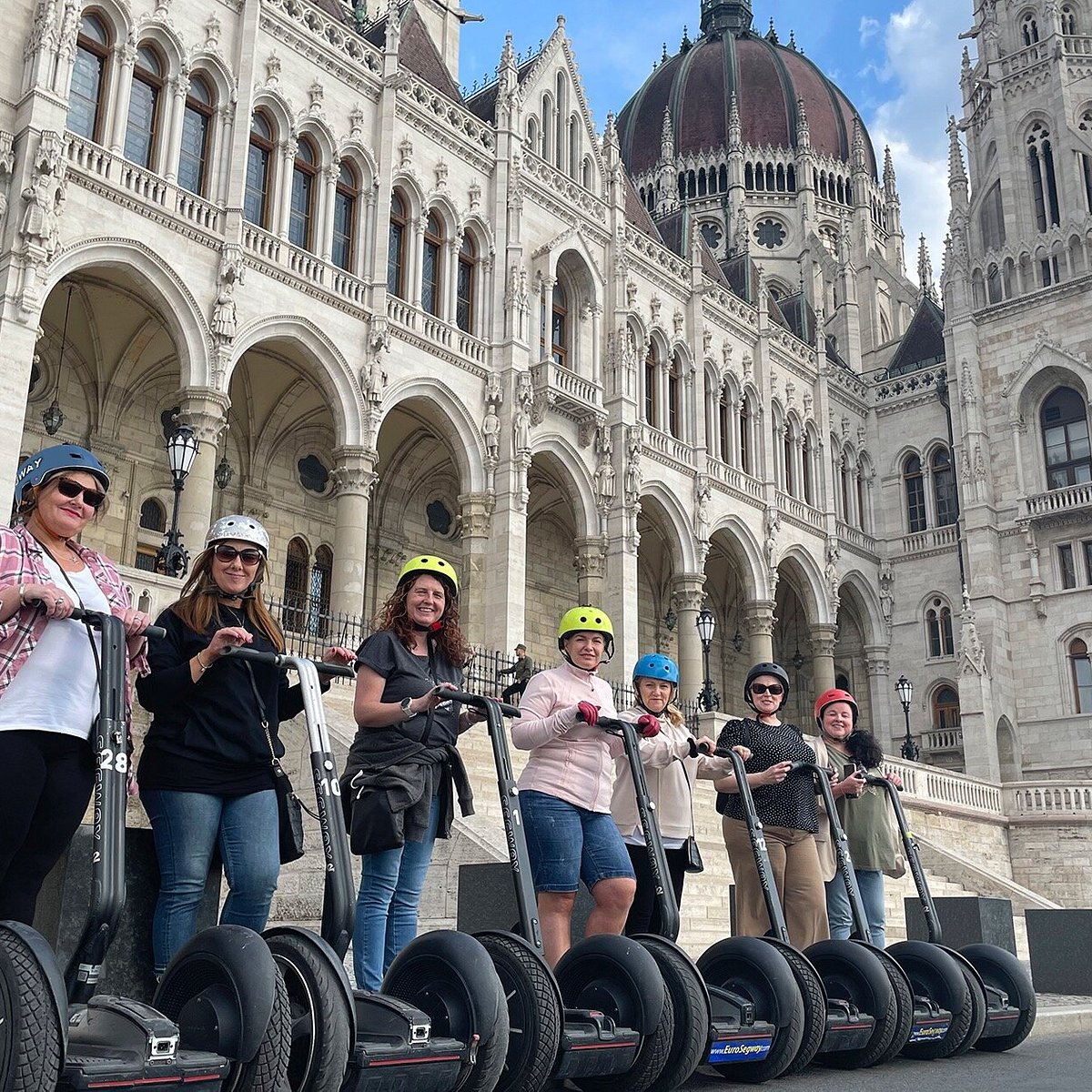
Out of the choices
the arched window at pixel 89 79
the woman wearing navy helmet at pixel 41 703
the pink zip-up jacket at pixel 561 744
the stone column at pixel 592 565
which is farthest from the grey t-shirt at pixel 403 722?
the stone column at pixel 592 565

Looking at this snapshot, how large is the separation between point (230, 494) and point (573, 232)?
346 inches

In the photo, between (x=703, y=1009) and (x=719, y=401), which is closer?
(x=703, y=1009)

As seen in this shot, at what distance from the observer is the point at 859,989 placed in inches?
212

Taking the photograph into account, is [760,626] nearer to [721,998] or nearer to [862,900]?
[862,900]

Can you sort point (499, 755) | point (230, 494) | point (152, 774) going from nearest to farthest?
point (152, 774) → point (499, 755) → point (230, 494)

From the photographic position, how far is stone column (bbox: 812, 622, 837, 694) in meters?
29.6

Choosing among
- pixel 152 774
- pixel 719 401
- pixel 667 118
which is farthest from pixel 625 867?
pixel 667 118

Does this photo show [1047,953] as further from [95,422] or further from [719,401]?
[719,401]

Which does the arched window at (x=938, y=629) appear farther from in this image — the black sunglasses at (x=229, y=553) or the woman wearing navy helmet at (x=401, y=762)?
the black sunglasses at (x=229, y=553)

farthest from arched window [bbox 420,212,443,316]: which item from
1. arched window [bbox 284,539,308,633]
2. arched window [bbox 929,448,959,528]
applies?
arched window [bbox 929,448,959,528]

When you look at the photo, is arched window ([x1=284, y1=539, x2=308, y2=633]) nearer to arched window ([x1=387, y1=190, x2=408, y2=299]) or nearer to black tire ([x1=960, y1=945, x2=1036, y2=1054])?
arched window ([x1=387, y1=190, x2=408, y2=299])

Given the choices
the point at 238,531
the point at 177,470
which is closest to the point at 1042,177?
the point at 177,470

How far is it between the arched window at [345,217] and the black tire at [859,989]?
55.5 ft

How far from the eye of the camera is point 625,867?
504 cm
